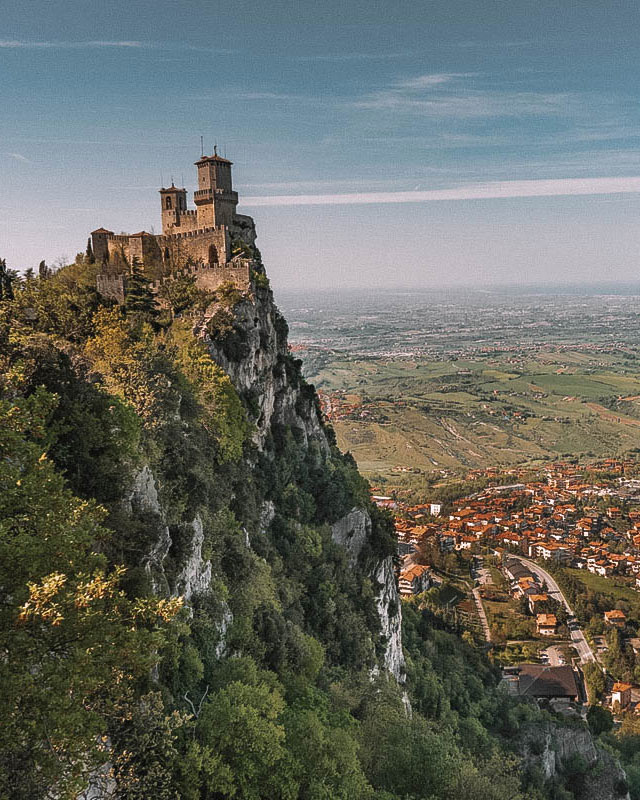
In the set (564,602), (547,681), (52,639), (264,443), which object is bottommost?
(564,602)

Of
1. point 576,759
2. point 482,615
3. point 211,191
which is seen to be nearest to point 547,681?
point 576,759

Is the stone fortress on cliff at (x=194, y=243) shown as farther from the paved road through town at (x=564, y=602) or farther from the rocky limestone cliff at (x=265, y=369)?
the paved road through town at (x=564, y=602)

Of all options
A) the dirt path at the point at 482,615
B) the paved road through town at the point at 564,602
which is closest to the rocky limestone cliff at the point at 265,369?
the dirt path at the point at 482,615

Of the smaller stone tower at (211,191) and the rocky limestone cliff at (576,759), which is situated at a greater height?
the smaller stone tower at (211,191)

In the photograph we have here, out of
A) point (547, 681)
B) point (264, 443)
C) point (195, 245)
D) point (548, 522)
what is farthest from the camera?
point (548, 522)

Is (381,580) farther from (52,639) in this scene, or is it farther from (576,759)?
(52,639)

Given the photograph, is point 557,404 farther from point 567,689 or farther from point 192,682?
point 192,682

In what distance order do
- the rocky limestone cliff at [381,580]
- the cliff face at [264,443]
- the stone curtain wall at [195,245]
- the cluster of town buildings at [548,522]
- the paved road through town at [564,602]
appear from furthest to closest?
the cluster of town buildings at [548,522], the paved road through town at [564,602], the rocky limestone cliff at [381,580], the stone curtain wall at [195,245], the cliff face at [264,443]
